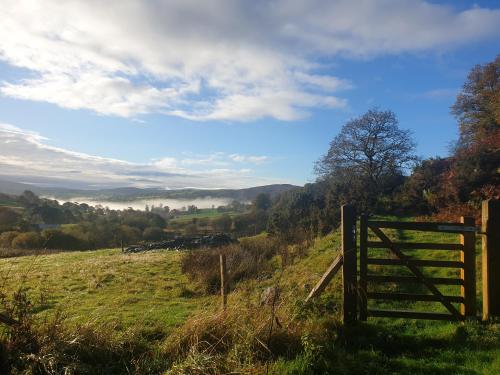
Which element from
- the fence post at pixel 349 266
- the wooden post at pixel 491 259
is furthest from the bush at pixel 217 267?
the wooden post at pixel 491 259

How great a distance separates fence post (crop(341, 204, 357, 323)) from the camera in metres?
7.30

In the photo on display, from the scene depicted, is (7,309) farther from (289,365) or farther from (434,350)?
(434,350)

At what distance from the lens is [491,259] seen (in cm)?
727

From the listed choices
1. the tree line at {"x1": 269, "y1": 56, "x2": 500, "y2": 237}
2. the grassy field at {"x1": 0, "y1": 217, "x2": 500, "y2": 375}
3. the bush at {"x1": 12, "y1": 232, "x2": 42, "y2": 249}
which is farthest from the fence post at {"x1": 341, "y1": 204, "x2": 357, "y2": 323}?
the bush at {"x1": 12, "y1": 232, "x2": 42, "y2": 249}

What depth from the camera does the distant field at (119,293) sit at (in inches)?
367

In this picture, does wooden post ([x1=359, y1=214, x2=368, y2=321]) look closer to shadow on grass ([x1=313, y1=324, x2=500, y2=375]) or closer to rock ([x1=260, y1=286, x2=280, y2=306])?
shadow on grass ([x1=313, y1=324, x2=500, y2=375])

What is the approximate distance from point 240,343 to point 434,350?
10.1 ft

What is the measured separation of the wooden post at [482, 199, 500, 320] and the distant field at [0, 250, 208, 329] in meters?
6.21

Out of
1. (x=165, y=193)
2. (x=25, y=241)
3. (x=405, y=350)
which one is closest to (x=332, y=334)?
(x=405, y=350)

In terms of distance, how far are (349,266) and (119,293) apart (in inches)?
384

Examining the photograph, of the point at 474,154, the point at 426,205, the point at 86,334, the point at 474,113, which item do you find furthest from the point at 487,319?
the point at 474,113

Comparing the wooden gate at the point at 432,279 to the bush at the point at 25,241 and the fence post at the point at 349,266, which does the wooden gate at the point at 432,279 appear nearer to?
the fence post at the point at 349,266

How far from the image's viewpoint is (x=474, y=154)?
22.0m

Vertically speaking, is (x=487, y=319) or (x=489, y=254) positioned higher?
(x=489, y=254)
